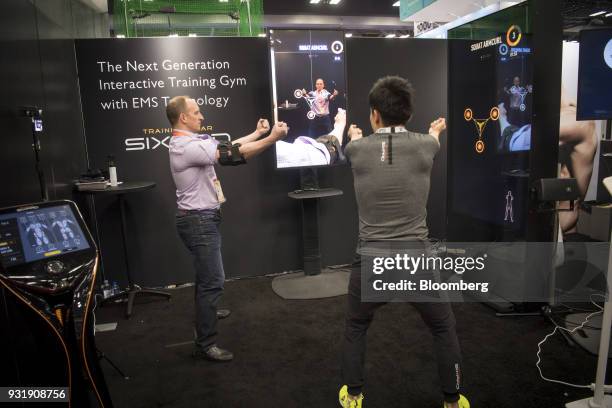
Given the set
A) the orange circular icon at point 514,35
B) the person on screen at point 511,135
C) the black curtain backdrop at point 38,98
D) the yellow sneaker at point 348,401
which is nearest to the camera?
the yellow sneaker at point 348,401

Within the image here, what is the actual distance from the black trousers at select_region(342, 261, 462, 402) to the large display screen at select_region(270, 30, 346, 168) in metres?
2.02

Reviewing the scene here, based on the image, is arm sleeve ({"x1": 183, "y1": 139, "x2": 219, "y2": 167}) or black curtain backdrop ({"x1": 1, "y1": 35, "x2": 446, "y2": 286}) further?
black curtain backdrop ({"x1": 1, "y1": 35, "x2": 446, "y2": 286})

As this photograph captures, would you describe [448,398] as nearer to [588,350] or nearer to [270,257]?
[588,350]

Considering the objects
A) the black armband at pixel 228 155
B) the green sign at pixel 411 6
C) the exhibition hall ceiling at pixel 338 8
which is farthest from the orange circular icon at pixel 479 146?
the exhibition hall ceiling at pixel 338 8

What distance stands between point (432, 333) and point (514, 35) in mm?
2372

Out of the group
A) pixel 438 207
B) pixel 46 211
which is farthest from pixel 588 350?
pixel 46 211

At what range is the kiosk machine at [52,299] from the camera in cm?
178

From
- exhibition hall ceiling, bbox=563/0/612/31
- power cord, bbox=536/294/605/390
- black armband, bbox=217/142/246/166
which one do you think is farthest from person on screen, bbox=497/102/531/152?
exhibition hall ceiling, bbox=563/0/612/31

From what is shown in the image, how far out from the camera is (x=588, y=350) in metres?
2.82

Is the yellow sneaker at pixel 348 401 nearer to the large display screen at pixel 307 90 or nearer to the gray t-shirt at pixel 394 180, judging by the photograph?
the gray t-shirt at pixel 394 180

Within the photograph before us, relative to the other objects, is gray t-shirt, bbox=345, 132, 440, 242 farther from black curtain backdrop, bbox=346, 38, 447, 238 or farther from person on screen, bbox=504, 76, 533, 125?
black curtain backdrop, bbox=346, 38, 447, 238

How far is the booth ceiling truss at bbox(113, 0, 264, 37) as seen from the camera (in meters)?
4.55

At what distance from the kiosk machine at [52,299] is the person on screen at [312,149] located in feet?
7.11

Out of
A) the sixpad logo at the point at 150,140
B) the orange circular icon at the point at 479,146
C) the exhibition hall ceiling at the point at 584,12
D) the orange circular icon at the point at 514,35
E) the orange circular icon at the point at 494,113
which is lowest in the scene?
the orange circular icon at the point at 479,146
